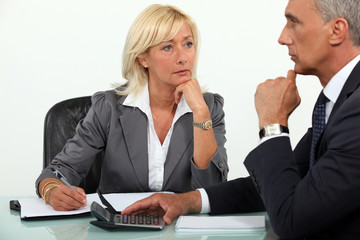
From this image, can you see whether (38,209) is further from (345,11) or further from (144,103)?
(345,11)

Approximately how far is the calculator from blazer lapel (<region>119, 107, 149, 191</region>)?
757 mm

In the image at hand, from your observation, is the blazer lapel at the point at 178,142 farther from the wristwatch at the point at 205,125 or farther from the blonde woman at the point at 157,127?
the wristwatch at the point at 205,125

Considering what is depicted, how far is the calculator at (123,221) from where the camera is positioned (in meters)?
1.74

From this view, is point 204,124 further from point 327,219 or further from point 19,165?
point 19,165

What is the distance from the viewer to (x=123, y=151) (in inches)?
102

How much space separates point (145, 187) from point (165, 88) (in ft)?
1.73

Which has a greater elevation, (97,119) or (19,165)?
(97,119)

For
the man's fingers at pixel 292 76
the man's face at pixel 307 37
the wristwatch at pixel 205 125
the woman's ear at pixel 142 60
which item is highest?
the man's face at pixel 307 37

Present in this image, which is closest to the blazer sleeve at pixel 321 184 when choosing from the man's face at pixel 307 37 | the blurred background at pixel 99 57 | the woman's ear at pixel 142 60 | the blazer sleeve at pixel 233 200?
the man's face at pixel 307 37

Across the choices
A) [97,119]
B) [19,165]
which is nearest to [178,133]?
[97,119]

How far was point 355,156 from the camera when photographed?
147cm

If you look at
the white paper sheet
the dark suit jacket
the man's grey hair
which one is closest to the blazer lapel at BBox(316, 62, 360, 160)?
the dark suit jacket

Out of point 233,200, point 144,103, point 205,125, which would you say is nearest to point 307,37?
point 233,200

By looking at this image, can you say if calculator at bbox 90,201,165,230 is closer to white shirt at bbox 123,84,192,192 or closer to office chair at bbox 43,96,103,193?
white shirt at bbox 123,84,192,192
